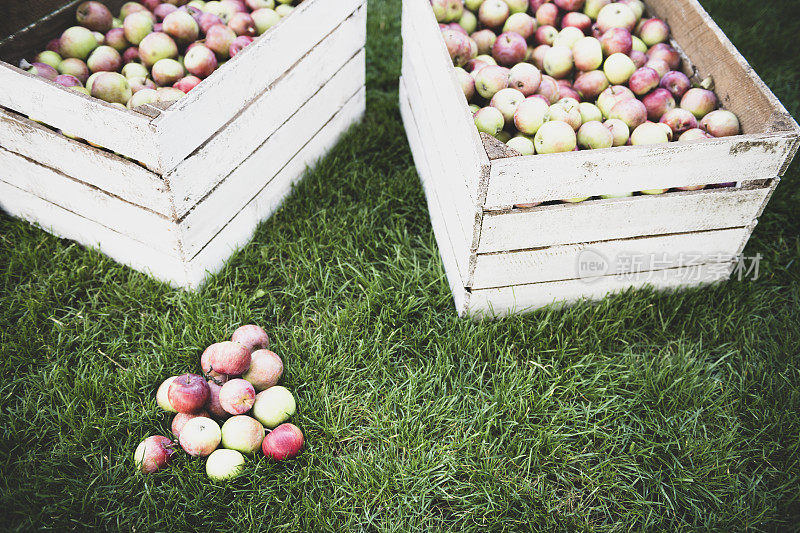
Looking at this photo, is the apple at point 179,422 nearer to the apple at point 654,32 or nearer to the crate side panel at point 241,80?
the crate side panel at point 241,80

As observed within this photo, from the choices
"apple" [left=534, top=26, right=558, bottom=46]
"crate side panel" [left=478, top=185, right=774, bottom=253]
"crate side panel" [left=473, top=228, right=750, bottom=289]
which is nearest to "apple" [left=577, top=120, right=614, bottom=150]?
"crate side panel" [left=478, top=185, right=774, bottom=253]

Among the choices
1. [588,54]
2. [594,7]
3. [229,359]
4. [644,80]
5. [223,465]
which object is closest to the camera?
[223,465]

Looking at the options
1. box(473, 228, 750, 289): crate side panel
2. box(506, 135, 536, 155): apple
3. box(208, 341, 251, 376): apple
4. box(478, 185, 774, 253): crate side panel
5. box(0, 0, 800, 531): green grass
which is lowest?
box(0, 0, 800, 531): green grass

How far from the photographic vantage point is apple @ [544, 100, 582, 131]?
2.29 m

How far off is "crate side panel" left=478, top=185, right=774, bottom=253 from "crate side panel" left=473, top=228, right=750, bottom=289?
4 centimetres

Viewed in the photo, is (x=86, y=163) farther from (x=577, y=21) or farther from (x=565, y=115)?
(x=577, y=21)

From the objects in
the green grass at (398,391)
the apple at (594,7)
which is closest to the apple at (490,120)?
the green grass at (398,391)

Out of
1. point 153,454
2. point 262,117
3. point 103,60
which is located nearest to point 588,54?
point 262,117

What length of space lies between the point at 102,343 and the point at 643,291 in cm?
212

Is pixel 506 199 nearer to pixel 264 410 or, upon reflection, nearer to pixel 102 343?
Answer: pixel 264 410

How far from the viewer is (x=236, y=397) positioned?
6.61 ft

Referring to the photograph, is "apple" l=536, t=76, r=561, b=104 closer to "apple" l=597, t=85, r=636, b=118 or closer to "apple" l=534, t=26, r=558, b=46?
"apple" l=597, t=85, r=636, b=118

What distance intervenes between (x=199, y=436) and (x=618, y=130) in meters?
1.83

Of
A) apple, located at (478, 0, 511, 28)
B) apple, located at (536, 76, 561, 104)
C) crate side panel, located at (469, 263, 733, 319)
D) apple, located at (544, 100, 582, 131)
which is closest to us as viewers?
apple, located at (544, 100, 582, 131)
